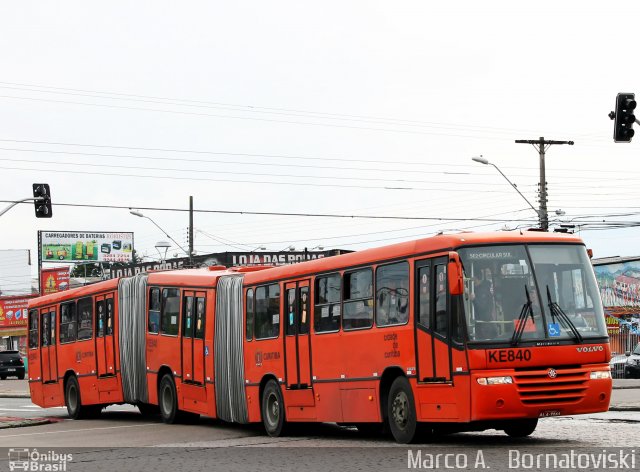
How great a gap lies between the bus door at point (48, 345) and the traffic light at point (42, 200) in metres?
7.78

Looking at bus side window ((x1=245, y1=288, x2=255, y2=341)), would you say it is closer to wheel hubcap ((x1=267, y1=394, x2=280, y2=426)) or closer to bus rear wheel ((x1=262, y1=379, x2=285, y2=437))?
bus rear wheel ((x1=262, y1=379, x2=285, y2=437))

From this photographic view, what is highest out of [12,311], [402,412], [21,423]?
[12,311]

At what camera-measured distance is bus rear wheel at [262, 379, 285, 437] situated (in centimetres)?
2061

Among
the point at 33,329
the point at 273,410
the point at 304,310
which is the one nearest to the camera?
the point at 304,310

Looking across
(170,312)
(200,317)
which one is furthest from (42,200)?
(200,317)

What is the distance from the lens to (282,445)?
18250mm

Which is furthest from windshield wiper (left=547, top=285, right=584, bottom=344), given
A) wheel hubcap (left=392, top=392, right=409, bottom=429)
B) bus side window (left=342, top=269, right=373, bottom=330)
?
bus side window (left=342, top=269, right=373, bottom=330)

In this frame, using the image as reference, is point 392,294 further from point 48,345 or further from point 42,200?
point 42,200

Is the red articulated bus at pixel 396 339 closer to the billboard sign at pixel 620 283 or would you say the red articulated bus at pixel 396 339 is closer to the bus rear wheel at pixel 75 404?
the bus rear wheel at pixel 75 404

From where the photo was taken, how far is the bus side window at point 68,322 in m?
30.1

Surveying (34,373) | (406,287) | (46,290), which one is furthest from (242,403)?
(46,290)

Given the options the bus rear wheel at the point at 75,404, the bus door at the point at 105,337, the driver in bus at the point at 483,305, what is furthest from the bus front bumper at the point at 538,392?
the bus rear wheel at the point at 75,404

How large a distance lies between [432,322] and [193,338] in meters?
8.73

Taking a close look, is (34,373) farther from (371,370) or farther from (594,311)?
(594,311)
